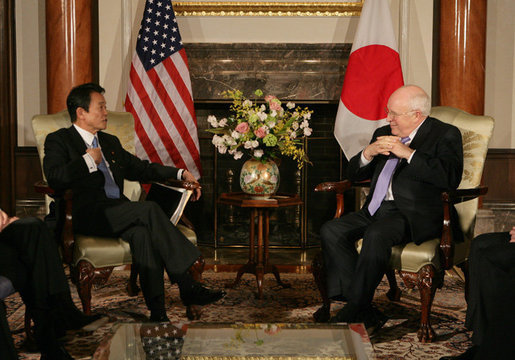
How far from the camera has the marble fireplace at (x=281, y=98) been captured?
511 centimetres

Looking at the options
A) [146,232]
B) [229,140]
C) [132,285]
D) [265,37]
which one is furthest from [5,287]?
[265,37]

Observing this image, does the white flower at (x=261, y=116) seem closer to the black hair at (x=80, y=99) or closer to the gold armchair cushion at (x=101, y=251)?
the black hair at (x=80, y=99)

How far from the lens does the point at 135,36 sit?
17.0 ft

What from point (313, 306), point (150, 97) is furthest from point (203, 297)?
point (150, 97)

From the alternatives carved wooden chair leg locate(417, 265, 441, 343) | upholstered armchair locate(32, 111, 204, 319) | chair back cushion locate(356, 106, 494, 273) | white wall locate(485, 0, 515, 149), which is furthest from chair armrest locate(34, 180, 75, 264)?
white wall locate(485, 0, 515, 149)

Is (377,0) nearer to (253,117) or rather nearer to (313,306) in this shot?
(253,117)

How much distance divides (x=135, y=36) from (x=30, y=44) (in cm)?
88

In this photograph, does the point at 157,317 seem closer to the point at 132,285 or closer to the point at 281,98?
the point at 132,285

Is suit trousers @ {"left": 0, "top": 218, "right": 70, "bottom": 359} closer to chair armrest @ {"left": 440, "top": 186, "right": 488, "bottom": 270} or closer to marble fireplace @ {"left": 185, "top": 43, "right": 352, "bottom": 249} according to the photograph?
chair armrest @ {"left": 440, "top": 186, "right": 488, "bottom": 270}

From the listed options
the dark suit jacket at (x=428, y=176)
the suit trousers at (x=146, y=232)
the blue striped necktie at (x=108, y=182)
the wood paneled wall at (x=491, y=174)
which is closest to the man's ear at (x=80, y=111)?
the blue striped necktie at (x=108, y=182)

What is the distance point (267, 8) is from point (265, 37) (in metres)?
0.23

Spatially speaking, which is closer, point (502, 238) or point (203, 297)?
point (502, 238)

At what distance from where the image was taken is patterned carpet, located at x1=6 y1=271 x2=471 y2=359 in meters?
2.94

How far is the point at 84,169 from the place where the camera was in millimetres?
3248
